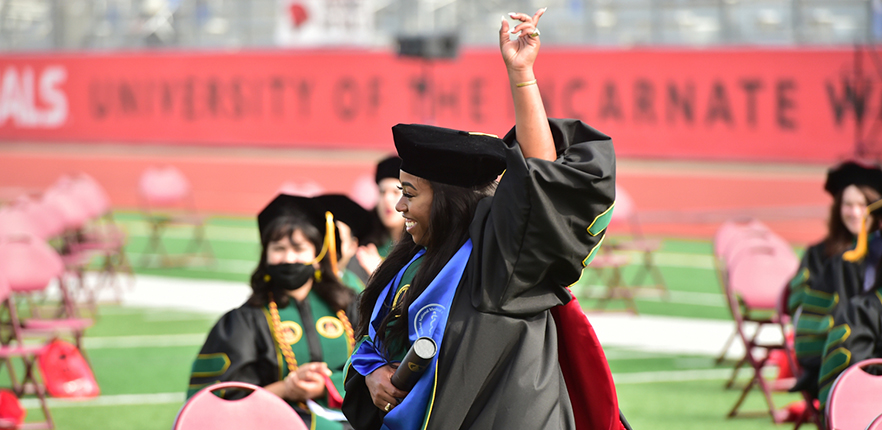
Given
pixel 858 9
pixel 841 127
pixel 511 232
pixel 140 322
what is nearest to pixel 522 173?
pixel 511 232

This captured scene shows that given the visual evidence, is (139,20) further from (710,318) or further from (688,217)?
(710,318)

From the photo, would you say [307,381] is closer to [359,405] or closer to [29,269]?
[359,405]

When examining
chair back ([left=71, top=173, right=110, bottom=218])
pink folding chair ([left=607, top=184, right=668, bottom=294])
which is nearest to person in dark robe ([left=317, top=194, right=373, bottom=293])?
pink folding chair ([left=607, top=184, right=668, bottom=294])

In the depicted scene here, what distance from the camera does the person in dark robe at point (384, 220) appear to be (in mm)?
5426

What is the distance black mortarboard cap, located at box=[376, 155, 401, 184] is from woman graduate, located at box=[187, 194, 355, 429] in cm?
121

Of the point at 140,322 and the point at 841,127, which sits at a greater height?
the point at 841,127

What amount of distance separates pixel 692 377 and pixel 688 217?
9.18 metres

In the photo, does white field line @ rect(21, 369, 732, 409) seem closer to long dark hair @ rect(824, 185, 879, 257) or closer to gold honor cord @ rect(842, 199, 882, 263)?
long dark hair @ rect(824, 185, 879, 257)

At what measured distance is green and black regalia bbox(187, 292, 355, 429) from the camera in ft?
13.0

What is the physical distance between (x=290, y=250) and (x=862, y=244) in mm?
2861

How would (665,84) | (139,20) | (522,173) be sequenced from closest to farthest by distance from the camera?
(522,173) < (665,84) < (139,20)

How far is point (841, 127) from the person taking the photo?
15562 mm

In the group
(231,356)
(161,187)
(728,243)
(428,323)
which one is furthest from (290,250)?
(161,187)

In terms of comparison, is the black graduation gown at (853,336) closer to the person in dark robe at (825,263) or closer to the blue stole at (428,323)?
the person in dark robe at (825,263)
